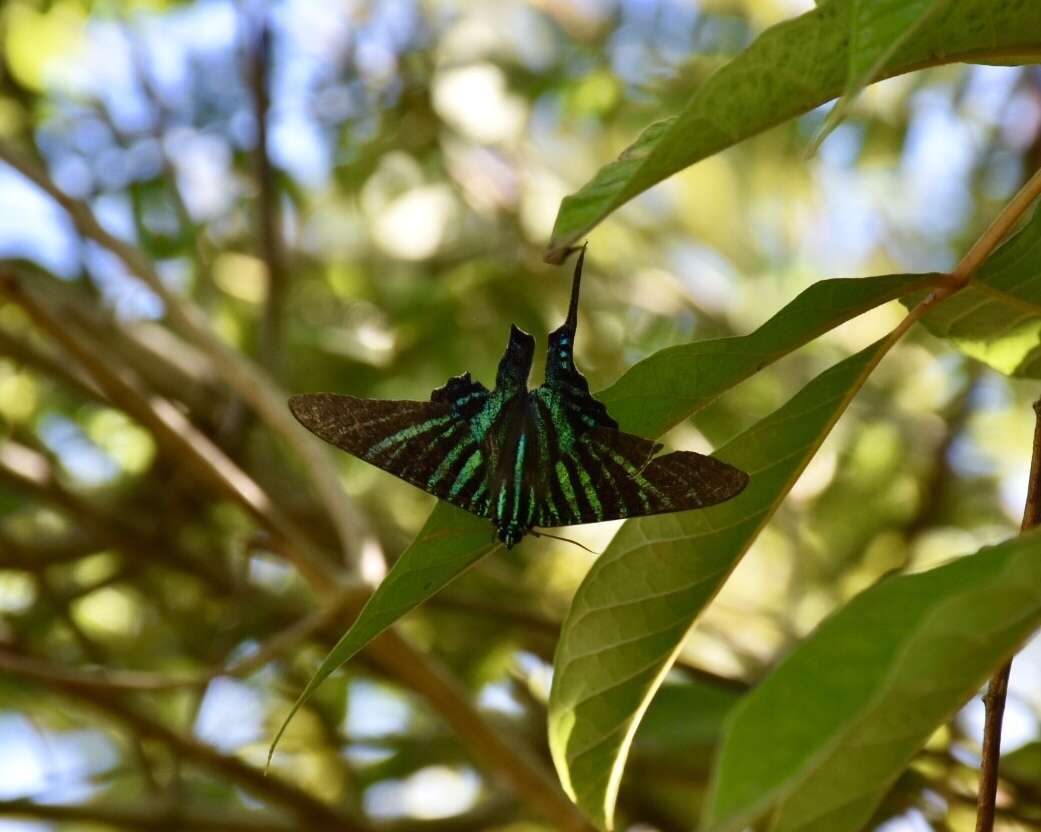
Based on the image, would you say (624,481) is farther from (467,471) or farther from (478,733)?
(478,733)

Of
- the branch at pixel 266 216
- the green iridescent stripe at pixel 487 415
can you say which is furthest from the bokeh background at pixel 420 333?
the green iridescent stripe at pixel 487 415

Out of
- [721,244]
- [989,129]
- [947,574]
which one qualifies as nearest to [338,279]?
[721,244]

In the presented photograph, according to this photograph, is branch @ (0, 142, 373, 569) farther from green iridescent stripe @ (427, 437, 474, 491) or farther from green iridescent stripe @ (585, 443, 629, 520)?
Result: green iridescent stripe @ (585, 443, 629, 520)

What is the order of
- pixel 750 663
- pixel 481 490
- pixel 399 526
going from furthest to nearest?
pixel 399 526 < pixel 750 663 < pixel 481 490

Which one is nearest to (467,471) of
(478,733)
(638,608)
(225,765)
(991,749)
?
(638,608)

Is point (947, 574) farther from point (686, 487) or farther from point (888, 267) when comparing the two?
point (888, 267)

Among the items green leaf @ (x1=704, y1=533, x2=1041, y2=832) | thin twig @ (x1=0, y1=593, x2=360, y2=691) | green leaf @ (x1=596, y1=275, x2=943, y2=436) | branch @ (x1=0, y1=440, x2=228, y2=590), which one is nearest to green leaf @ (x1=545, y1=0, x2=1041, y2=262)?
green leaf @ (x1=596, y1=275, x2=943, y2=436)

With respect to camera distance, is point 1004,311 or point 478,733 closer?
point 1004,311
